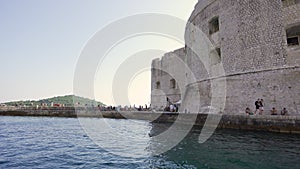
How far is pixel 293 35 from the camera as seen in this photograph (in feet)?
37.3

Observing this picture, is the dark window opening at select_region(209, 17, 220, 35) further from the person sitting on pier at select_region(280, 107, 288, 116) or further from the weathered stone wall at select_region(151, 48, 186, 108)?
the weathered stone wall at select_region(151, 48, 186, 108)

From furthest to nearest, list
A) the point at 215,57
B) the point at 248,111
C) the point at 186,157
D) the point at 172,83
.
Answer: the point at 172,83
the point at 215,57
the point at 248,111
the point at 186,157

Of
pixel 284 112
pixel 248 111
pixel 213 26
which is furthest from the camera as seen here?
pixel 213 26

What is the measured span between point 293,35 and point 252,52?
223 centimetres

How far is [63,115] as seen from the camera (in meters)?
28.0

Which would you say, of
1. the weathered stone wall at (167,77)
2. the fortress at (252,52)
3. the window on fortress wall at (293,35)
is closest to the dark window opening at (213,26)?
the fortress at (252,52)

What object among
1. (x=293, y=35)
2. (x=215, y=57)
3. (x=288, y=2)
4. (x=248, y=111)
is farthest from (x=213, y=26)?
(x=248, y=111)

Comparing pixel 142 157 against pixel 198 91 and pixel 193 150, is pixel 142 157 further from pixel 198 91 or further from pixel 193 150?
pixel 198 91

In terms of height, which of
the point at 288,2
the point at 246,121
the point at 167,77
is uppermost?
the point at 288,2

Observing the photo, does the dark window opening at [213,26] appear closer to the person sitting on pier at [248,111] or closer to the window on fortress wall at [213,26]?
the window on fortress wall at [213,26]

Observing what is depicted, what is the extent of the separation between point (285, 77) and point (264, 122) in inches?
110

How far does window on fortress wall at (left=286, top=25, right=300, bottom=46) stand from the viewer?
10908 millimetres

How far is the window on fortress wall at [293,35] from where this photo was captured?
10.9 metres

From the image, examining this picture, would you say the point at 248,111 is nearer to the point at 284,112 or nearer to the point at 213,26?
the point at 284,112
